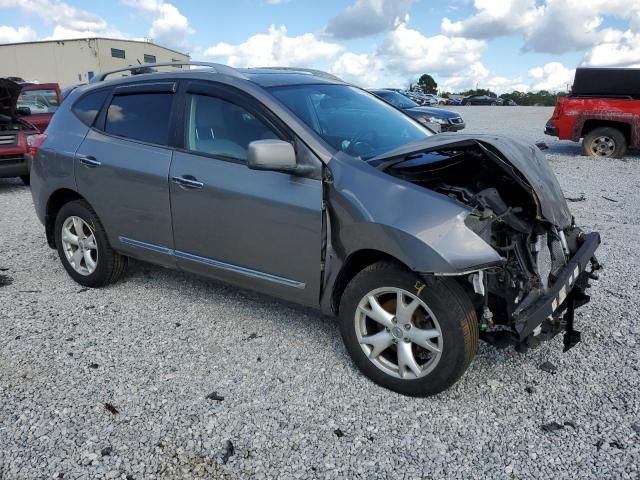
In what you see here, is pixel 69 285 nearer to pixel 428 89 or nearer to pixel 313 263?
pixel 313 263

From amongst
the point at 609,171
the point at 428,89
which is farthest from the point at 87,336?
the point at 428,89

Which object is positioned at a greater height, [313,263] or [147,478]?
[313,263]

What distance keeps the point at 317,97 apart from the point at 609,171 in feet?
28.3

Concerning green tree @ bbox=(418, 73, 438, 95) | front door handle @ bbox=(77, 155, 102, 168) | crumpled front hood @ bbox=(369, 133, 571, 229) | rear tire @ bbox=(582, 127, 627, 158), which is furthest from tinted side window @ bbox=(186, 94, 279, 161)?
green tree @ bbox=(418, 73, 438, 95)

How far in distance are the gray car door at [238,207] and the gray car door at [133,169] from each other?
0.17 meters

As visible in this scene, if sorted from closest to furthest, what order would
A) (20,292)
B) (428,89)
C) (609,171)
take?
(20,292) < (609,171) < (428,89)

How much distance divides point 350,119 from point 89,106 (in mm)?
2267

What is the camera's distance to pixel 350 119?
3744mm

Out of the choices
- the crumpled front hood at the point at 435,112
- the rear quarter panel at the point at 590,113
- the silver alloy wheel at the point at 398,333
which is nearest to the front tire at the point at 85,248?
the silver alloy wheel at the point at 398,333

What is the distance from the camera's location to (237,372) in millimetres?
3314

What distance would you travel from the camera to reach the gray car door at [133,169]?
→ 3859 millimetres

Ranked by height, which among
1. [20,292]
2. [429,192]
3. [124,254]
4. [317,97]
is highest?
[317,97]

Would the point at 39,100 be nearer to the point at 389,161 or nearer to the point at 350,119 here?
the point at 350,119

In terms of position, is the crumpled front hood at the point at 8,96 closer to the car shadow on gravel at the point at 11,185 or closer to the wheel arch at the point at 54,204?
the car shadow on gravel at the point at 11,185
